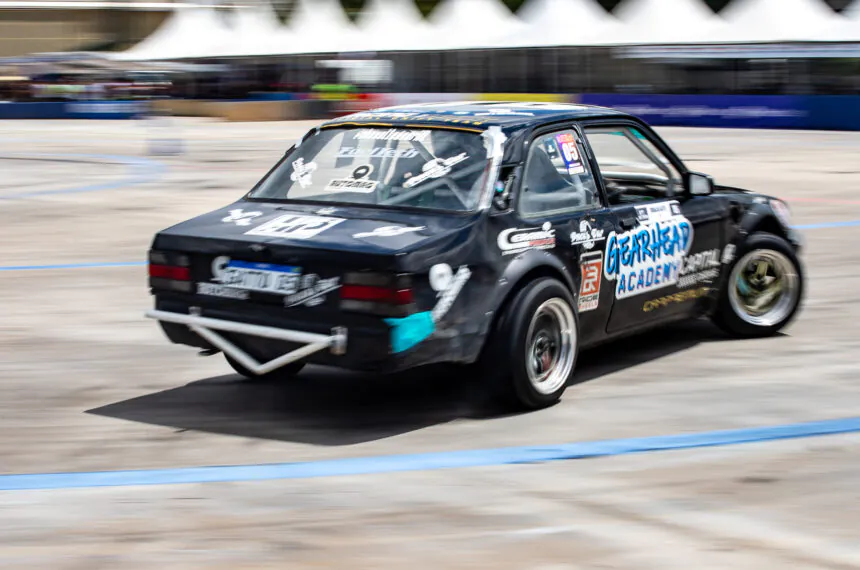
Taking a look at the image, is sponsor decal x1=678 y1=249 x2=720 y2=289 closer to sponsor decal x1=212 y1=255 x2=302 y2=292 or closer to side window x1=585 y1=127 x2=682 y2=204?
side window x1=585 y1=127 x2=682 y2=204

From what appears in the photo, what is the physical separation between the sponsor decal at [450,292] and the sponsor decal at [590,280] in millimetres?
902

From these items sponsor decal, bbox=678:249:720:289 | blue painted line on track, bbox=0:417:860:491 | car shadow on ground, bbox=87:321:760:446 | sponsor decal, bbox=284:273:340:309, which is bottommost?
car shadow on ground, bbox=87:321:760:446

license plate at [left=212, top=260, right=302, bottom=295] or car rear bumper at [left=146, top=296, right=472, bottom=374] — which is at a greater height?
license plate at [left=212, top=260, right=302, bottom=295]

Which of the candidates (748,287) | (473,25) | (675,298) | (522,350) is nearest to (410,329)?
(522,350)

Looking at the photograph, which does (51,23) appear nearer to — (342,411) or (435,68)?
(435,68)

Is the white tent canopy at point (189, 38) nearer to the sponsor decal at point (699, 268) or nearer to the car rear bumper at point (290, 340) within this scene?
the sponsor decal at point (699, 268)

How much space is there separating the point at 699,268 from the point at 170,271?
3.17 m

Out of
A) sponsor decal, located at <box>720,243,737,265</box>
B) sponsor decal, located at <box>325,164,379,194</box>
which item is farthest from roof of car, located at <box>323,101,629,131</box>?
sponsor decal, located at <box>720,243,737,265</box>

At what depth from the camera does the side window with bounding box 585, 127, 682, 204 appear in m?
7.05

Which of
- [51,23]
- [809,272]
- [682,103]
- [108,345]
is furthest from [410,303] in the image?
[51,23]

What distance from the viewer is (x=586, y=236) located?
6500 millimetres

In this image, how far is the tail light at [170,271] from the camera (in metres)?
6.05

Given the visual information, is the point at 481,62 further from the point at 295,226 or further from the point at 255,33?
the point at 295,226

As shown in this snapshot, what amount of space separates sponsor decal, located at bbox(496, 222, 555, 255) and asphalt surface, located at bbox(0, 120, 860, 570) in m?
0.73
